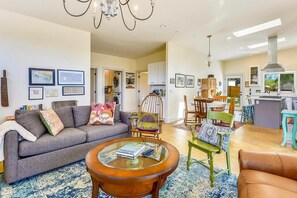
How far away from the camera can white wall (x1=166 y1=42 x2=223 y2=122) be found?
18.2 feet

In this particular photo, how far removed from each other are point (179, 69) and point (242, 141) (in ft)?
10.8

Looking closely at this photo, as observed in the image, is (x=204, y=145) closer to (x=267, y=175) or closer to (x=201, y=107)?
(x=267, y=175)

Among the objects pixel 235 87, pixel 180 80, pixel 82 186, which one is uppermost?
pixel 180 80

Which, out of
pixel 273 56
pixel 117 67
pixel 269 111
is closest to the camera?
pixel 269 111

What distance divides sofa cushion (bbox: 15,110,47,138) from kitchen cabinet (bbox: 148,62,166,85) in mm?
4288

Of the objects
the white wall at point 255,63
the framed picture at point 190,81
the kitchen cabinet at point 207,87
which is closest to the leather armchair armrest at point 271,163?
the framed picture at point 190,81

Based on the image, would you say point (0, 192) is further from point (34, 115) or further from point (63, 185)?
point (34, 115)

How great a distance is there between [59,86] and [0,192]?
258 cm

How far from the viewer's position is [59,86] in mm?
3900

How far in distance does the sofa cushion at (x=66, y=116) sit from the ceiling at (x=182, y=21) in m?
2.00

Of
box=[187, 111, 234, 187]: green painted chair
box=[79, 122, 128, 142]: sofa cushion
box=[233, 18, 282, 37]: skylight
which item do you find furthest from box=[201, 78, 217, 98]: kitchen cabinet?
box=[79, 122, 128, 142]: sofa cushion

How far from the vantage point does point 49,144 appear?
215cm

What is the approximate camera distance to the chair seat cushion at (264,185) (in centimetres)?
107

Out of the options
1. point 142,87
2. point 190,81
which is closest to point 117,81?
point 142,87
